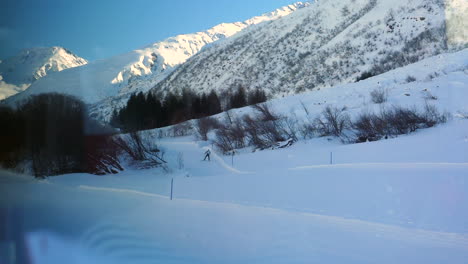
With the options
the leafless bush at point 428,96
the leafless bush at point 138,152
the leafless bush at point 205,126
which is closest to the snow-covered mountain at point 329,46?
the leafless bush at point 428,96

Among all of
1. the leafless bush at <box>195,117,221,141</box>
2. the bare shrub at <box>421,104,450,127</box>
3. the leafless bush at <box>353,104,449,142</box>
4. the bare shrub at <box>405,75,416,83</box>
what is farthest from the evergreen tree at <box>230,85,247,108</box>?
the bare shrub at <box>421,104,450,127</box>

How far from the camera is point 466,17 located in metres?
26.7

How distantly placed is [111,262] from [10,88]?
3.30 m

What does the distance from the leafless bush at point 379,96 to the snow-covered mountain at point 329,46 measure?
12.5m

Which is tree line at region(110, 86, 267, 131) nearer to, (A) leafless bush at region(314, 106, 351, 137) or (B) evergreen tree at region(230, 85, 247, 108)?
(B) evergreen tree at region(230, 85, 247, 108)

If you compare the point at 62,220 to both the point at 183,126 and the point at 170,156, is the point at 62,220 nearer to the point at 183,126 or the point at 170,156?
the point at 170,156

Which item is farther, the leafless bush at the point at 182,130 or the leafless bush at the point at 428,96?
the leafless bush at the point at 182,130

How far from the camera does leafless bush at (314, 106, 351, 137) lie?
37.2 ft

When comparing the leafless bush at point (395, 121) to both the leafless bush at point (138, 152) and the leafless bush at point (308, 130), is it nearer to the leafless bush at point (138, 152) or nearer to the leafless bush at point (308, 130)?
the leafless bush at point (308, 130)

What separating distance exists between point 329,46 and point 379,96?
→ 2984cm

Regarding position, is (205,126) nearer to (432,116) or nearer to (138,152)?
(138,152)

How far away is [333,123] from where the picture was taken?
11625 mm

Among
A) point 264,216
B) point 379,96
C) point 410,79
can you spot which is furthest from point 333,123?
point 264,216

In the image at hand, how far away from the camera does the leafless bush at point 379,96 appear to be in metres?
12.3
